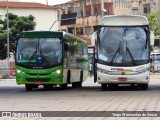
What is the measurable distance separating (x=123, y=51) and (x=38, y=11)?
61974mm

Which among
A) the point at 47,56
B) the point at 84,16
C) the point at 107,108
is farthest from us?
the point at 84,16

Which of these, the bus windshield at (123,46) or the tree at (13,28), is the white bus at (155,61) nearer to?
the tree at (13,28)

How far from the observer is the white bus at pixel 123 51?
→ 24.0 metres

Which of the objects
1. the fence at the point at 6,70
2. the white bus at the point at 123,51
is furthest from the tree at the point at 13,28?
the white bus at the point at 123,51

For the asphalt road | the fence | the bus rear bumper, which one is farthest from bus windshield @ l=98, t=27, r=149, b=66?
the fence

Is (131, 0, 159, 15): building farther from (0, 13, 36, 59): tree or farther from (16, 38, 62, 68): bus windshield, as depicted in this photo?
(16, 38, 62, 68): bus windshield

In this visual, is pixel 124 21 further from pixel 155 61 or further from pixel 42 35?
pixel 155 61

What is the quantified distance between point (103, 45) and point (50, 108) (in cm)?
1031

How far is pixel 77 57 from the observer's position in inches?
1206

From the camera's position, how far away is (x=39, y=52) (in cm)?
2581

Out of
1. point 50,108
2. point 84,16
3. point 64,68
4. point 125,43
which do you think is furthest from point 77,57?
point 84,16

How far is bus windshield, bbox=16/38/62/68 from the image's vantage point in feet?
84.3

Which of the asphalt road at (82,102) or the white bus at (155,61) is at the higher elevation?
the asphalt road at (82,102)

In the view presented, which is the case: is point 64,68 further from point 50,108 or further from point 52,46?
point 50,108
